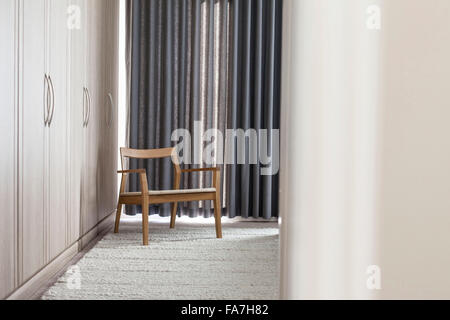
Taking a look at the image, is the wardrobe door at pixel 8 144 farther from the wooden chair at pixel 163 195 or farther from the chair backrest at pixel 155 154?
the chair backrest at pixel 155 154

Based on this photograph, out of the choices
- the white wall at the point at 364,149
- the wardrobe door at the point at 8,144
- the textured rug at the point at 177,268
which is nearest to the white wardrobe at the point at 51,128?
the wardrobe door at the point at 8,144

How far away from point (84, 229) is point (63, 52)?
1.17 metres

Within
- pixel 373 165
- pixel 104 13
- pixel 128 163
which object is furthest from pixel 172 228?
pixel 373 165

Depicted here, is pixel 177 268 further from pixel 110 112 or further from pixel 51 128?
pixel 110 112

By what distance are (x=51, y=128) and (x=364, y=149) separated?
2.29 m

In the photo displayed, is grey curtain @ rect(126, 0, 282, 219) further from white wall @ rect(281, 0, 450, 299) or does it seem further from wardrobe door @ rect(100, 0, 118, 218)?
white wall @ rect(281, 0, 450, 299)

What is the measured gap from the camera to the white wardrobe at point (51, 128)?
1896mm

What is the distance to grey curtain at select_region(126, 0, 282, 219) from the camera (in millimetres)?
4230

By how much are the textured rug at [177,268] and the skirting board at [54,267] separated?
68mm

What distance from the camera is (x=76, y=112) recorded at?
116 inches

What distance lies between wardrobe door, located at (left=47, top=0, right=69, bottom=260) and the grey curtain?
5.14 ft

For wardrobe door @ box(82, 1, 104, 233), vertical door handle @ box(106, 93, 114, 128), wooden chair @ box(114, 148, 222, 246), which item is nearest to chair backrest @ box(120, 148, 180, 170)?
wooden chair @ box(114, 148, 222, 246)

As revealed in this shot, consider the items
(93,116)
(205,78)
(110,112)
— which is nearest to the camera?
(93,116)

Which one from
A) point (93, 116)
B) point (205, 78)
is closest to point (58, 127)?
point (93, 116)
